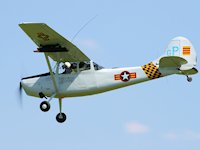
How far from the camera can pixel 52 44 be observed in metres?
26.3

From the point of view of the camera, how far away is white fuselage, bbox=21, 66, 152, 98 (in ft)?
86.3

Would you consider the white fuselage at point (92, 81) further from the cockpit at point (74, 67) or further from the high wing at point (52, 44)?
the high wing at point (52, 44)

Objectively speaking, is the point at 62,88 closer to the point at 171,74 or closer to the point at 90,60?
the point at 90,60

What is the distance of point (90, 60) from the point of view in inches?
1053

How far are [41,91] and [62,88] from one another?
2.57ft

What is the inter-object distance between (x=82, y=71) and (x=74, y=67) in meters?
0.33

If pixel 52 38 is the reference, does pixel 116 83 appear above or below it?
below

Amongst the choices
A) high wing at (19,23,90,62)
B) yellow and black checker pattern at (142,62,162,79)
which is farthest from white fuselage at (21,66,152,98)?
high wing at (19,23,90,62)

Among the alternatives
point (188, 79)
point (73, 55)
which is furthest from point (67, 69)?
point (188, 79)

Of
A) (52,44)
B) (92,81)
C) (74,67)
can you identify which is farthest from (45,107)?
(52,44)

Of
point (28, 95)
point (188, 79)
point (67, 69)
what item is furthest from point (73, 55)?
A: point (188, 79)

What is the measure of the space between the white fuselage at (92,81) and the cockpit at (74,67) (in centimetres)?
11

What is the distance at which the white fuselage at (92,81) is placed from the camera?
26.3 m

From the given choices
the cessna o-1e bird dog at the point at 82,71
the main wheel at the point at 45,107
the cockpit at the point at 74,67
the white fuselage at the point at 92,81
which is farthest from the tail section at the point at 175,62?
the main wheel at the point at 45,107
